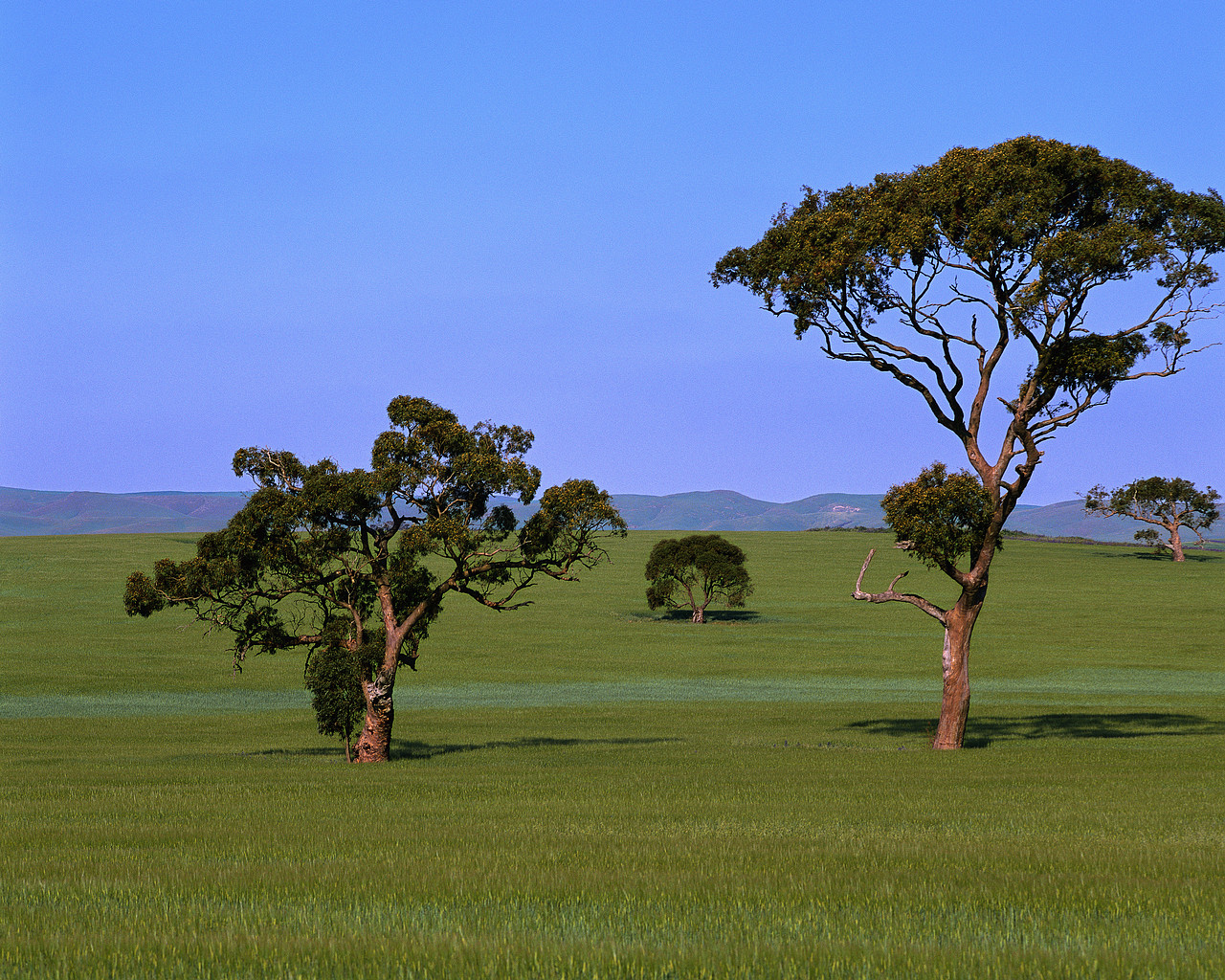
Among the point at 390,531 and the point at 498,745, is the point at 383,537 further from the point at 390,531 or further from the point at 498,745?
the point at 498,745

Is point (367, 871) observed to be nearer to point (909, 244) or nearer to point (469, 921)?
point (469, 921)

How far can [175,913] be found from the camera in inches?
341

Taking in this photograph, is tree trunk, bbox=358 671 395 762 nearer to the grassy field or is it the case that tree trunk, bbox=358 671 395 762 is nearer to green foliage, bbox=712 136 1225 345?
the grassy field

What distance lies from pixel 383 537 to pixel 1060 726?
79.6 ft

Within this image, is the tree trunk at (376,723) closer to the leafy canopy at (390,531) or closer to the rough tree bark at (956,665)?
the leafy canopy at (390,531)

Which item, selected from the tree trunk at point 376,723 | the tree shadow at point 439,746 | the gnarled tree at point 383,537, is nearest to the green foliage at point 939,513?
the gnarled tree at point 383,537

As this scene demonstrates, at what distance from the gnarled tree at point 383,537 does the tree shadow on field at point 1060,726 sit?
552 inches

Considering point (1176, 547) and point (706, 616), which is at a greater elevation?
point (1176, 547)

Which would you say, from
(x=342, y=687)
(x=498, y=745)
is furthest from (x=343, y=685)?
(x=498, y=745)

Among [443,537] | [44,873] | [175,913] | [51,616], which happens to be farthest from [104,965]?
[51,616]

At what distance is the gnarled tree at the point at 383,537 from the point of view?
31.5m

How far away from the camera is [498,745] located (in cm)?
3691

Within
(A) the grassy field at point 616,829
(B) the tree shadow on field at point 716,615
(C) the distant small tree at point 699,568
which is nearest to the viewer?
(A) the grassy field at point 616,829

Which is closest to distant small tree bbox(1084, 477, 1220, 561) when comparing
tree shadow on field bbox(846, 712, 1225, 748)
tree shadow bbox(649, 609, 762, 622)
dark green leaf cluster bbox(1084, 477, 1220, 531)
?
dark green leaf cluster bbox(1084, 477, 1220, 531)
